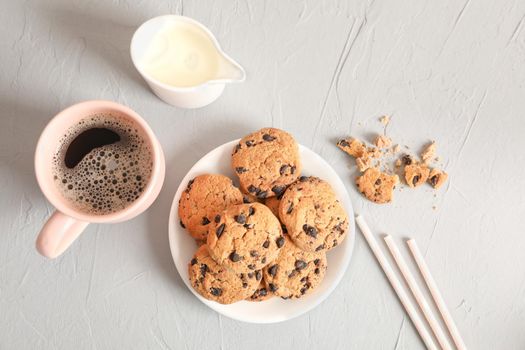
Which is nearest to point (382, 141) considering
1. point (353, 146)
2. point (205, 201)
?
point (353, 146)

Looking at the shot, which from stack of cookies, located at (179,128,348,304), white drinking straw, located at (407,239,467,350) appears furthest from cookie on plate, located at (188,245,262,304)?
white drinking straw, located at (407,239,467,350)

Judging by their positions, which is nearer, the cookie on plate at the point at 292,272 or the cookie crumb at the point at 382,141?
the cookie on plate at the point at 292,272

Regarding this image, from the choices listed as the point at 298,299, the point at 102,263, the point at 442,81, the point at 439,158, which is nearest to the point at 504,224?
the point at 439,158

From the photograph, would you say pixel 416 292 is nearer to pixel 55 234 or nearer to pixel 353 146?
pixel 353 146

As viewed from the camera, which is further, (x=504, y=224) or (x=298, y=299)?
(x=504, y=224)

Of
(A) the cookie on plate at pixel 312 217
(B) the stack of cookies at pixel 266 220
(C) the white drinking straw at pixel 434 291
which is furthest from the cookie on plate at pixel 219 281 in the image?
(C) the white drinking straw at pixel 434 291

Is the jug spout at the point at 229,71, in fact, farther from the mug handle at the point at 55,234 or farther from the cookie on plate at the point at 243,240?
the mug handle at the point at 55,234

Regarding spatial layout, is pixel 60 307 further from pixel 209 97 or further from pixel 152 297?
pixel 209 97
